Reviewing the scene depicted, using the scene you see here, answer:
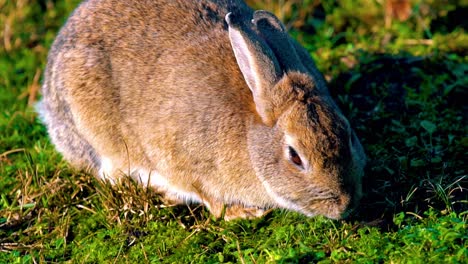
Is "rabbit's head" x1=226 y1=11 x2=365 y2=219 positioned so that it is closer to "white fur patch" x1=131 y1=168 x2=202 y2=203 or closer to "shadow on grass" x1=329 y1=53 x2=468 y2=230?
"shadow on grass" x1=329 y1=53 x2=468 y2=230

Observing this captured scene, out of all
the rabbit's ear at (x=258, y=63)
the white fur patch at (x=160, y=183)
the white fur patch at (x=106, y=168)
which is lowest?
the white fur patch at (x=106, y=168)

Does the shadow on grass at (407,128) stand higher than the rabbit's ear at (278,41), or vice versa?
the rabbit's ear at (278,41)

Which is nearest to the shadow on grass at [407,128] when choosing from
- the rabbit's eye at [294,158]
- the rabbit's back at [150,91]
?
the rabbit's eye at [294,158]

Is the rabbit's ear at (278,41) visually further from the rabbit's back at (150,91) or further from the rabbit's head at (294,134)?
the rabbit's back at (150,91)

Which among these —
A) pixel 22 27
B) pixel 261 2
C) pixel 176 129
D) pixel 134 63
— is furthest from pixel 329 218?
pixel 22 27

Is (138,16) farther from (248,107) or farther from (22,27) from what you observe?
(22,27)

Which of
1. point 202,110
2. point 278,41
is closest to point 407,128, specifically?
point 278,41
